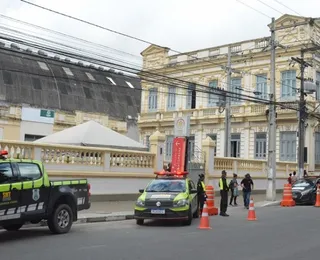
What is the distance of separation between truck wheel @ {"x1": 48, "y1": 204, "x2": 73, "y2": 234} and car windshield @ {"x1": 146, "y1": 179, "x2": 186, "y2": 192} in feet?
11.2

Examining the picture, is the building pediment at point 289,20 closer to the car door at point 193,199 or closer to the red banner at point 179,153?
the red banner at point 179,153

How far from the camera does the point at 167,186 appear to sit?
1522cm

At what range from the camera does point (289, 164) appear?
3441 cm

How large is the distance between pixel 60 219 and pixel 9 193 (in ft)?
6.40

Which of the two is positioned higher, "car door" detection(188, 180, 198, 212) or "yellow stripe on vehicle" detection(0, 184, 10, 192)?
"yellow stripe on vehicle" detection(0, 184, 10, 192)

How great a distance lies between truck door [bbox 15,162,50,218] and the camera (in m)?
11.0

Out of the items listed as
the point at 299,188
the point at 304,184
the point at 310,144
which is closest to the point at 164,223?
the point at 299,188

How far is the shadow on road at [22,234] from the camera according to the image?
11203mm

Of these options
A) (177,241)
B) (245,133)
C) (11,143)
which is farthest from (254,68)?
(177,241)

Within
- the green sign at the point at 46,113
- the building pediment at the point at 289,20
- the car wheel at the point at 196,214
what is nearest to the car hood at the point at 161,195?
the car wheel at the point at 196,214

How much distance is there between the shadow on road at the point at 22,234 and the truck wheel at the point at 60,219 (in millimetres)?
283

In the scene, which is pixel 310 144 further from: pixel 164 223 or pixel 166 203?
pixel 166 203

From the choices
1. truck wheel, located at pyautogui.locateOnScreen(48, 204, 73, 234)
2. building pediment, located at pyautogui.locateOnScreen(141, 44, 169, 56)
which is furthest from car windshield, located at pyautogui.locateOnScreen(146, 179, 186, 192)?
building pediment, located at pyautogui.locateOnScreen(141, 44, 169, 56)

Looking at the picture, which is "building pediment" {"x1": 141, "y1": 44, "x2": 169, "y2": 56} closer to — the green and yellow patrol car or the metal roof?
the metal roof
